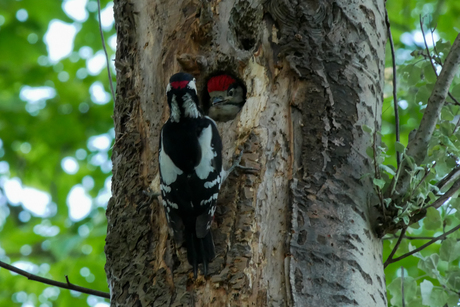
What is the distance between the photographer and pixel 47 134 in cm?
499

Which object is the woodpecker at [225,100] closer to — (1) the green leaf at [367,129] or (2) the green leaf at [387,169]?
(1) the green leaf at [367,129]

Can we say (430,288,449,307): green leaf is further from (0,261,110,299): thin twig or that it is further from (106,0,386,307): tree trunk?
(0,261,110,299): thin twig

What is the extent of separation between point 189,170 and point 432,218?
108cm

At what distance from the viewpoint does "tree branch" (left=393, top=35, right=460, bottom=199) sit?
1.97 metres

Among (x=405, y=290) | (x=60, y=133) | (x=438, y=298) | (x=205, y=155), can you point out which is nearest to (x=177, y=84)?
(x=205, y=155)

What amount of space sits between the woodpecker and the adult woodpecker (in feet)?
1.29

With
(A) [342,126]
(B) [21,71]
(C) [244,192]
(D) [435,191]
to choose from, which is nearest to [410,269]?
(D) [435,191]

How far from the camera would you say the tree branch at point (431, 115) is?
197 centimetres

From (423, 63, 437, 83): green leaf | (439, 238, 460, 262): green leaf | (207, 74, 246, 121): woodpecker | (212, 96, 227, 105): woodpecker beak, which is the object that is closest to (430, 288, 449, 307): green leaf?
(439, 238, 460, 262): green leaf

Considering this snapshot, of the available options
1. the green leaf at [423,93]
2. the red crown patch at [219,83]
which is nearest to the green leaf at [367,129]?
the green leaf at [423,93]

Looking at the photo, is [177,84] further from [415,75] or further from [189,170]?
[415,75]

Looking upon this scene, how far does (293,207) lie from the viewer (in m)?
1.92

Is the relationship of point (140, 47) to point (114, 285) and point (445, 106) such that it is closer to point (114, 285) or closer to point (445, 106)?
point (114, 285)

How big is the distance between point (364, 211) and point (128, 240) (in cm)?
99
